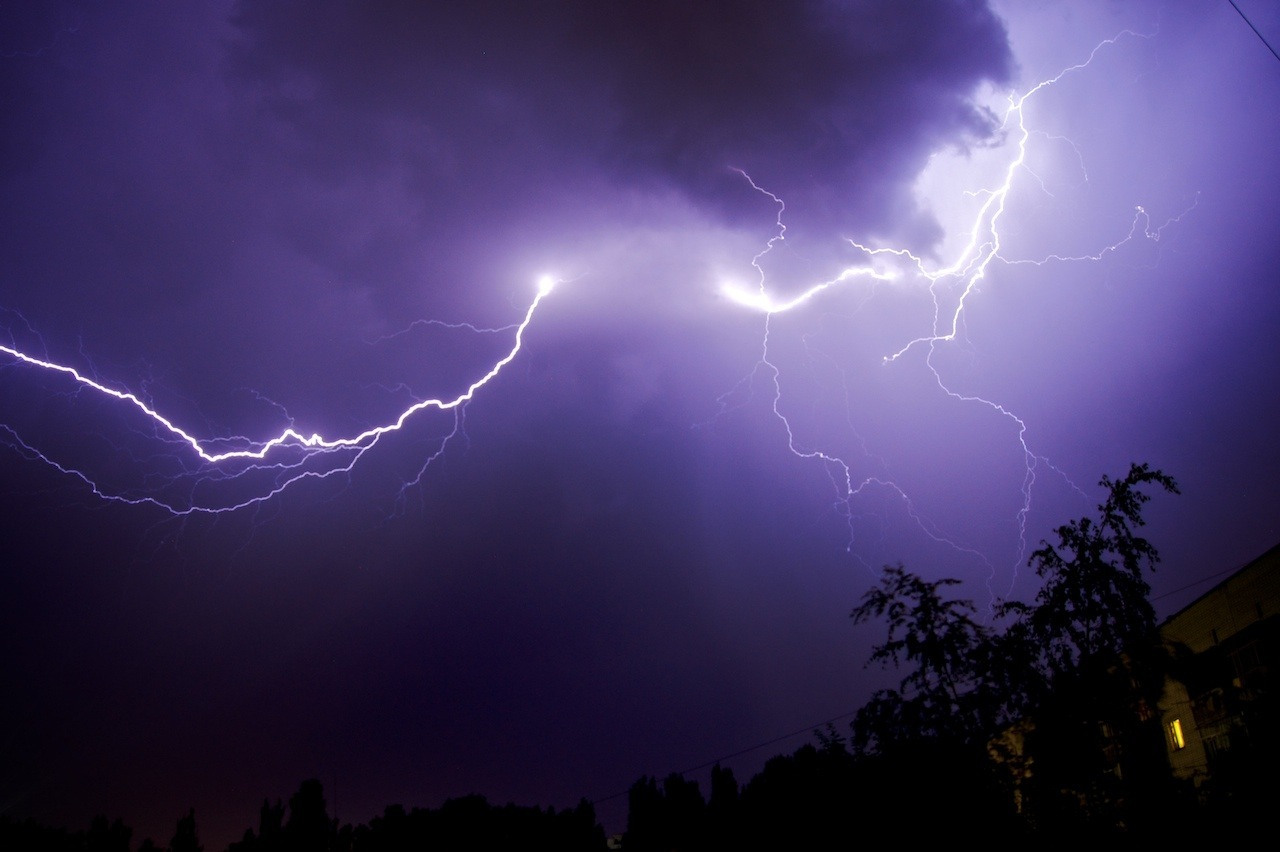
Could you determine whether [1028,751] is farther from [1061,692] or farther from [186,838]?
[186,838]

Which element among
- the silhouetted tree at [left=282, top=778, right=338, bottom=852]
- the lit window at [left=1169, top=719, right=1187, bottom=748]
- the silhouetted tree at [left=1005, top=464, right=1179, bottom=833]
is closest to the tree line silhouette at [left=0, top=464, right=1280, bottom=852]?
the silhouetted tree at [left=1005, top=464, right=1179, bottom=833]

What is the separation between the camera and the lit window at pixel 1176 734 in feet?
39.3

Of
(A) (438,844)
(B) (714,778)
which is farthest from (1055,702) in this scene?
(A) (438,844)

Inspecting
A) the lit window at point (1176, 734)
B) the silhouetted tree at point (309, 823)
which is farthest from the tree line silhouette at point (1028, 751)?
the silhouetted tree at point (309, 823)

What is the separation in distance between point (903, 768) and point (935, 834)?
50 cm

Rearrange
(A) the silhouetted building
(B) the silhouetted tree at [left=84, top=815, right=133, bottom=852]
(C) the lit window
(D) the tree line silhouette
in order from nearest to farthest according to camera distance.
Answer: (D) the tree line silhouette < (A) the silhouetted building < (C) the lit window < (B) the silhouetted tree at [left=84, top=815, right=133, bottom=852]

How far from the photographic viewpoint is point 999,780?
590cm

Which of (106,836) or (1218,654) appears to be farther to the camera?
(106,836)

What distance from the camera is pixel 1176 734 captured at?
12.1m

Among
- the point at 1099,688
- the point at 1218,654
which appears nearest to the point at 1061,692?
the point at 1099,688

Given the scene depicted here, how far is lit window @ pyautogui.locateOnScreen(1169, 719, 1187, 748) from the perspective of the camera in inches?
471

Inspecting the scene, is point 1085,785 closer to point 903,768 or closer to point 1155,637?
point 903,768

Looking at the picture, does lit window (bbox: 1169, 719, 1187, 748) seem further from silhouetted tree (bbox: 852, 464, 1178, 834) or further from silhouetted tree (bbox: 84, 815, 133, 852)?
silhouetted tree (bbox: 84, 815, 133, 852)

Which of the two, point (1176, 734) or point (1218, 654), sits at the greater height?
point (1218, 654)
